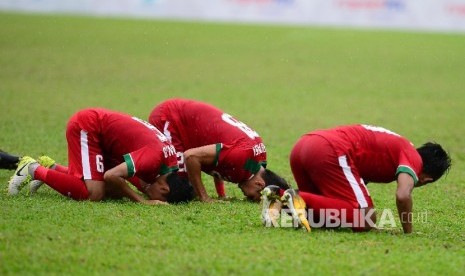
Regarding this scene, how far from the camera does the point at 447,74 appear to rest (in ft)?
86.0

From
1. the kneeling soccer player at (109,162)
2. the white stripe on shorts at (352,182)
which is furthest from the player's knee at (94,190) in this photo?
the white stripe on shorts at (352,182)

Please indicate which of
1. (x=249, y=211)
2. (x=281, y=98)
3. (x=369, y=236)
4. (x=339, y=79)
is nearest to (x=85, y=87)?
(x=281, y=98)

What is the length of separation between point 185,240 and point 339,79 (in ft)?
55.8

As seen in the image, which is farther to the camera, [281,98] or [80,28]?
[80,28]

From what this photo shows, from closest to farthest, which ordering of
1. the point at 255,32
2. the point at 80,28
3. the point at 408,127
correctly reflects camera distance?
1. the point at 408,127
2. the point at 80,28
3. the point at 255,32

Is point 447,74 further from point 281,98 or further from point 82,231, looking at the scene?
point 82,231

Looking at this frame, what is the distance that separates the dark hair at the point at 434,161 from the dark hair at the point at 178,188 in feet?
8.05

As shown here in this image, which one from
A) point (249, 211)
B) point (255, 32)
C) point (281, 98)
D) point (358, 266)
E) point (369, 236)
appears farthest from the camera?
point (255, 32)

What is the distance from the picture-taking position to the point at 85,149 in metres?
9.81

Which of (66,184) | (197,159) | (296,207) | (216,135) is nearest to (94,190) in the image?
(66,184)

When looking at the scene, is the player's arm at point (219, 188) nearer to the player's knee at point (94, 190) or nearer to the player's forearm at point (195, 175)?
the player's forearm at point (195, 175)

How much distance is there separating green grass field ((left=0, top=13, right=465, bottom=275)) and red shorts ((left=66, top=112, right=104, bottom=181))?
1.12ft

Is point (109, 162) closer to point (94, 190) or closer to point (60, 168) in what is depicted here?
point (94, 190)

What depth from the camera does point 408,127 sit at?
17.5m
